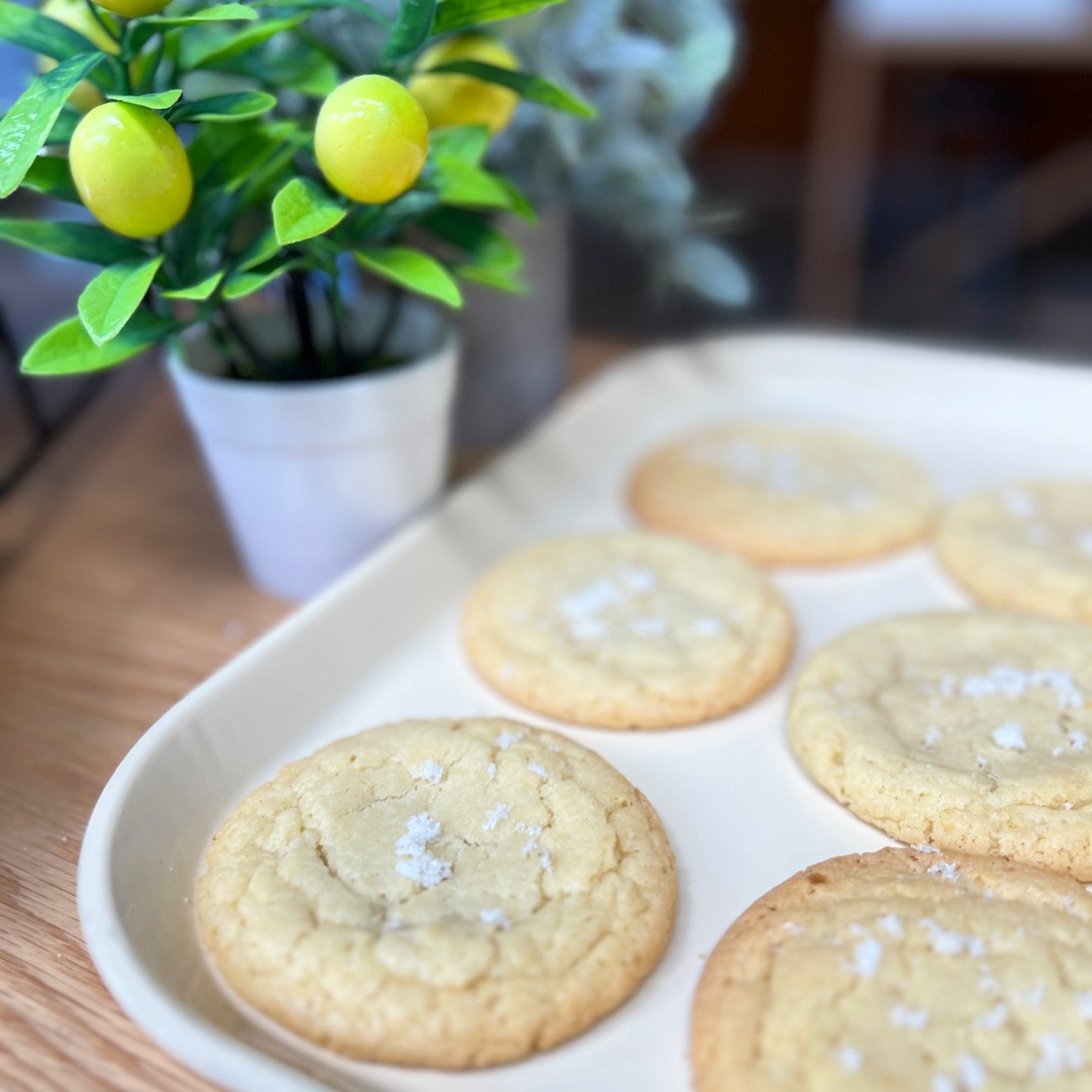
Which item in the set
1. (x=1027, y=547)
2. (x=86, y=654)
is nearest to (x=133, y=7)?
(x=86, y=654)

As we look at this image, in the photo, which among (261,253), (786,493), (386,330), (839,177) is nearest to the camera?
(261,253)

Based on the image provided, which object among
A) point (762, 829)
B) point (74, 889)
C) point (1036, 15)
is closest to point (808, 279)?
point (1036, 15)

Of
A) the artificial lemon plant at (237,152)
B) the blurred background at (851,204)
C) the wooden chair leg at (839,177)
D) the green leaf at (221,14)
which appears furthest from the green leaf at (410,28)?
the wooden chair leg at (839,177)

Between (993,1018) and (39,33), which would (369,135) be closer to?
(39,33)

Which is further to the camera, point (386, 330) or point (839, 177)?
point (839, 177)

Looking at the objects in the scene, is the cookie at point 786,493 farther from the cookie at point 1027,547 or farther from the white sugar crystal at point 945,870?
the white sugar crystal at point 945,870

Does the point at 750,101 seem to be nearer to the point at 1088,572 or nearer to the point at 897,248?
the point at 897,248
